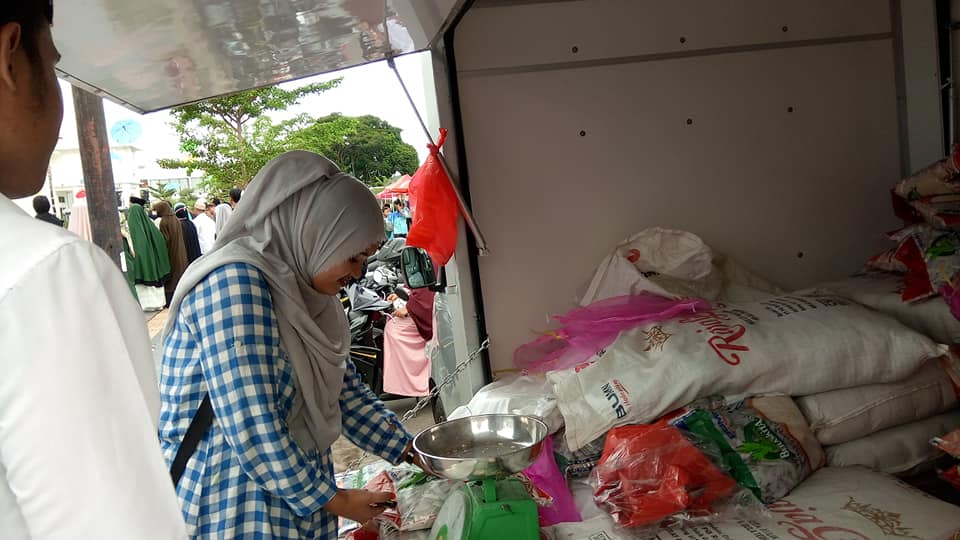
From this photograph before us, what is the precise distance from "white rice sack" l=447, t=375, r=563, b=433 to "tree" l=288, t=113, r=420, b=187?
17433 millimetres

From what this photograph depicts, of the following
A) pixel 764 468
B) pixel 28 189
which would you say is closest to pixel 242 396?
pixel 28 189

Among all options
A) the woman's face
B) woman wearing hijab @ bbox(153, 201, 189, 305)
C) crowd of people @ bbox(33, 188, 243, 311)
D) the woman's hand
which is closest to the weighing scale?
the woman's hand

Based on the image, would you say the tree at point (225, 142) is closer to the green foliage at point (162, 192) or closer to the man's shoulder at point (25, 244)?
the green foliage at point (162, 192)

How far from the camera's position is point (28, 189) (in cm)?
70

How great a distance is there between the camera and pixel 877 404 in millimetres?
2258

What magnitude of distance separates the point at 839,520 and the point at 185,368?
160cm

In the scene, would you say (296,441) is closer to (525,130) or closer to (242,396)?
(242,396)

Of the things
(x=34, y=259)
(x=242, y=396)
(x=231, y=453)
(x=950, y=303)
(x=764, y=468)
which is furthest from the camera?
(x=950, y=303)

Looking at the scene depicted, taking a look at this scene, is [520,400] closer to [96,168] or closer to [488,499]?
[488,499]

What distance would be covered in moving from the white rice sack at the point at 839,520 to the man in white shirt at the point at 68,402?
144cm

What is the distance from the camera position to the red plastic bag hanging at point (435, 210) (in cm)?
278

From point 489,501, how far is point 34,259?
1.18 meters

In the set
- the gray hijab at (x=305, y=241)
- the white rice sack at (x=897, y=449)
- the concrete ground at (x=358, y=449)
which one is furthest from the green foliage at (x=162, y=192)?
the white rice sack at (x=897, y=449)

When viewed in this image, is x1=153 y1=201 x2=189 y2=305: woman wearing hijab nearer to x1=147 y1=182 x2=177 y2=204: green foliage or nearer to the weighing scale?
the weighing scale
